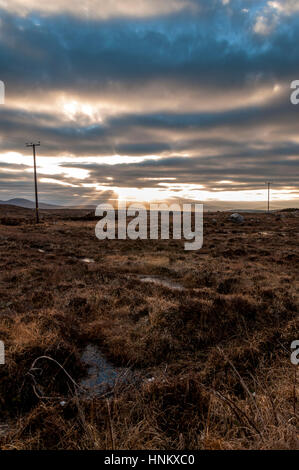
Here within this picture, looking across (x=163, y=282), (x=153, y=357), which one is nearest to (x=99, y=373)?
(x=153, y=357)

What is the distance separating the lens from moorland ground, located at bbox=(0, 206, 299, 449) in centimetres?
301

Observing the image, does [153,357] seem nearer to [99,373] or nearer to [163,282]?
[99,373]

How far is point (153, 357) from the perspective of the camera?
5.40m

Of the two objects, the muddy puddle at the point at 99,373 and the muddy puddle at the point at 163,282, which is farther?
the muddy puddle at the point at 163,282

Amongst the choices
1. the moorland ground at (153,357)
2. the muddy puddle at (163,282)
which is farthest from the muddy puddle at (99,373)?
the muddy puddle at (163,282)

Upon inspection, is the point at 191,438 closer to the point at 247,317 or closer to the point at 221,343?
the point at 221,343

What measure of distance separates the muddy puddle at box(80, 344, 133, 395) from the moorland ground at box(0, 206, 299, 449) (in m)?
0.18

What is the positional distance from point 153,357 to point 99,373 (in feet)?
3.75

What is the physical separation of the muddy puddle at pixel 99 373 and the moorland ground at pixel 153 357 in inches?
7.0

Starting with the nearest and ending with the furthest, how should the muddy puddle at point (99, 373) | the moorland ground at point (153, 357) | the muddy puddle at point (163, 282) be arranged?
the moorland ground at point (153, 357) < the muddy puddle at point (99, 373) < the muddy puddle at point (163, 282)

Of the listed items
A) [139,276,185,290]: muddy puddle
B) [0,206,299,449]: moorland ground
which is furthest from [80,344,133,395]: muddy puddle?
[139,276,185,290]: muddy puddle

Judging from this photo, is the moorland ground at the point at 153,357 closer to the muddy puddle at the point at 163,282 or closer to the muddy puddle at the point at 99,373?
the muddy puddle at the point at 99,373

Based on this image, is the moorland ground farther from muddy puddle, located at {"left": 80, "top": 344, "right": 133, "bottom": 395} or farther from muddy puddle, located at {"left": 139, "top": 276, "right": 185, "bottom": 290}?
muddy puddle, located at {"left": 139, "top": 276, "right": 185, "bottom": 290}

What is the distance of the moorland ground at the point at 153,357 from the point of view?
301 cm
